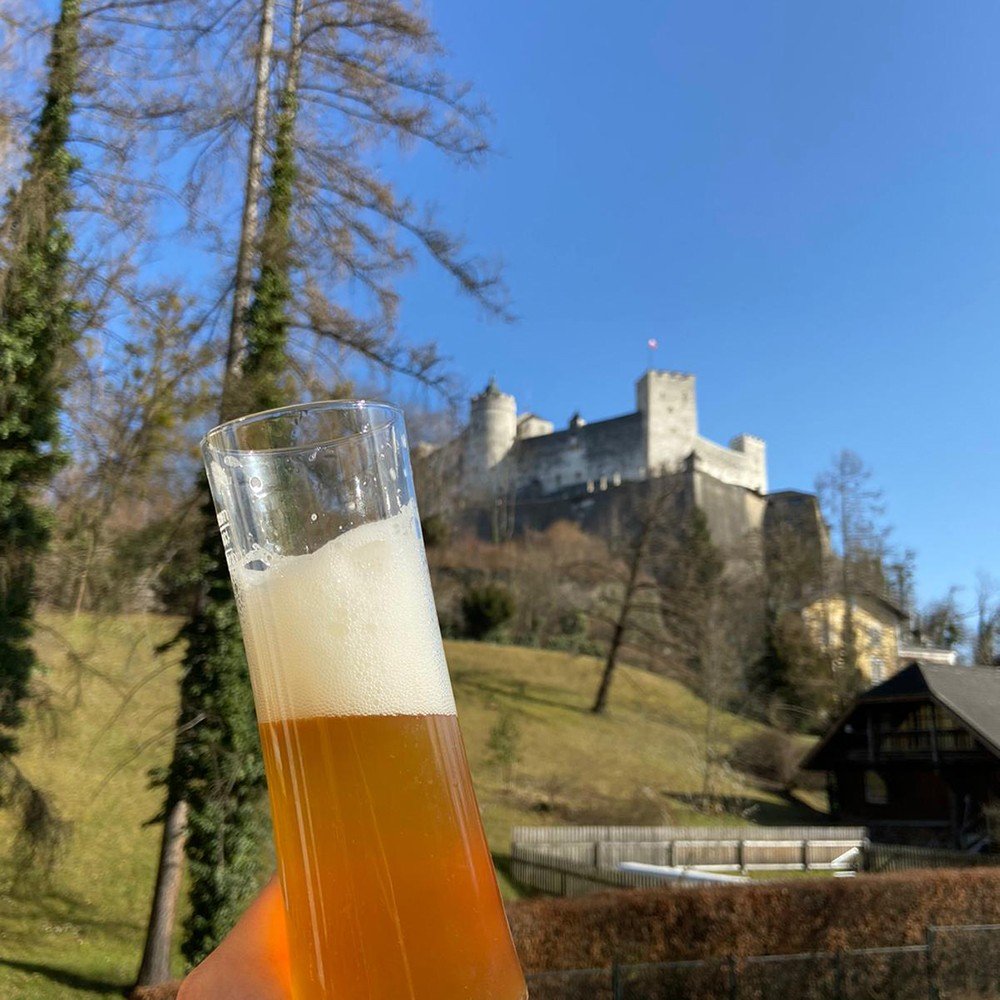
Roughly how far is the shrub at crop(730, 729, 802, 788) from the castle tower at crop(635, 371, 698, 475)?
38540 millimetres

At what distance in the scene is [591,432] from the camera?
73625 millimetres

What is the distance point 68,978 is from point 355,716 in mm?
10888

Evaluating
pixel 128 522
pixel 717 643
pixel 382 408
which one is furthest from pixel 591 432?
pixel 382 408

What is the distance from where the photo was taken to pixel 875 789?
27.5 m

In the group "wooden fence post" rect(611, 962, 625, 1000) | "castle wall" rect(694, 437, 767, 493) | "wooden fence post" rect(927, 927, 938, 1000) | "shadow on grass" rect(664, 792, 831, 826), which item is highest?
"castle wall" rect(694, 437, 767, 493)

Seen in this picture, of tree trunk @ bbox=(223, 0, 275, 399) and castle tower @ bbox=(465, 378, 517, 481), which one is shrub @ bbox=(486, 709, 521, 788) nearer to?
tree trunk @ bbox=(223, 0, 275, 399)

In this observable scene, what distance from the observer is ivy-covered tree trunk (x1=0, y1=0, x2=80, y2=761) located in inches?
370

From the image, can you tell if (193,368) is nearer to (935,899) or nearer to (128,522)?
(128,522)

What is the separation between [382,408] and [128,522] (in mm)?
13286

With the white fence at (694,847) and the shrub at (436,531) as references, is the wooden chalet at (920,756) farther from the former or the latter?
the shrub at (436,531)

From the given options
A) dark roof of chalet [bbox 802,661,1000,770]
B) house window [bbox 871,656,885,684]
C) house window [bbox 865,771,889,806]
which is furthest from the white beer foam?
house window [bbox 871,656,885,684]

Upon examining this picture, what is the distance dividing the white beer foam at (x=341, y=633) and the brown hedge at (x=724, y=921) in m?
9.02

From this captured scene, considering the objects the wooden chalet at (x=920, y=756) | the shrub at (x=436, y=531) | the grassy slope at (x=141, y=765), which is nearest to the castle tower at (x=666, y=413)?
the grassy slope at (x=141, y=765)

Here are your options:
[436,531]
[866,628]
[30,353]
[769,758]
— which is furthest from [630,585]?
[30,353]
